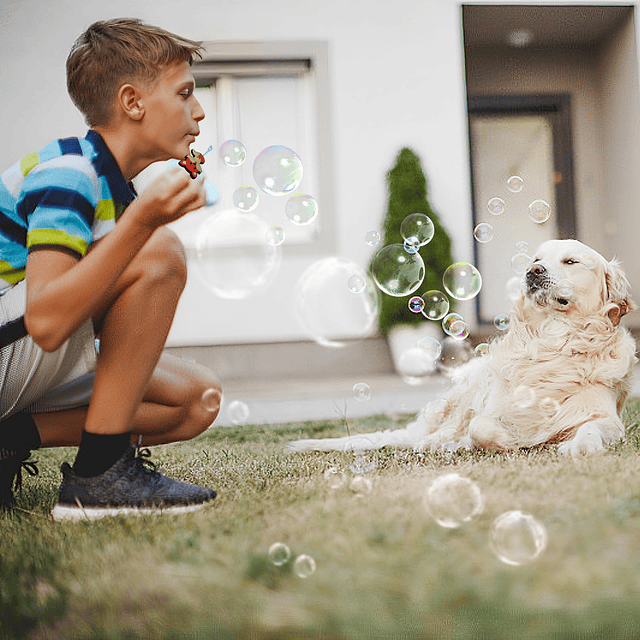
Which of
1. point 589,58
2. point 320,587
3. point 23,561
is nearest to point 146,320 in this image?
point 23,561

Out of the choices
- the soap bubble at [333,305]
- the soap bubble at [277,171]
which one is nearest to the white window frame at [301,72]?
the soap bubble at [333,305]

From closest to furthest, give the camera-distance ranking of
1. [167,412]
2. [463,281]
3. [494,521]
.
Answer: [494,521], [167,412], [463,281]

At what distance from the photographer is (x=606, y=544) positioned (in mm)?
937

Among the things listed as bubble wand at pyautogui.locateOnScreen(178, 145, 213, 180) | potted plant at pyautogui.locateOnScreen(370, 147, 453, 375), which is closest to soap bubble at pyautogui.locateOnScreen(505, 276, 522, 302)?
bubble wand at pyautogui.locateOnScreen(178, 145, 213, 180)

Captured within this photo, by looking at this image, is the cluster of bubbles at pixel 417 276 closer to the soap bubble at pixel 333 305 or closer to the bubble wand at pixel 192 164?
the bubble wand at pixel 192 164

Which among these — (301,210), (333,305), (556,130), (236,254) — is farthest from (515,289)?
(556,130)

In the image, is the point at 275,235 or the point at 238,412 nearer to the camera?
the point at 275,235

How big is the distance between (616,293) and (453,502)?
108cm

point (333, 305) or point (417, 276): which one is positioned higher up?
point (417, 276)

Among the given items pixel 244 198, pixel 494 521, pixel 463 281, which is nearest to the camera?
pixel 494 521

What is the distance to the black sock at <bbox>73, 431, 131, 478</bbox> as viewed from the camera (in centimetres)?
126

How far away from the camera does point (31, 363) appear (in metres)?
1.26

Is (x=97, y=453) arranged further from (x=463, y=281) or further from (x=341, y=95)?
(x=341, y=95)

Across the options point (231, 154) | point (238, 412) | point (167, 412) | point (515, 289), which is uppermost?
point (231, 154)
